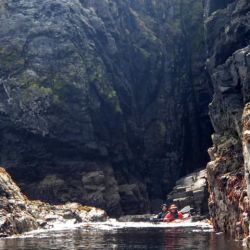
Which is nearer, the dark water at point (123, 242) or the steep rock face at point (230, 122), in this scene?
the dark water at point (123, 242)

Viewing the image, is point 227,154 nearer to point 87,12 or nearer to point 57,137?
point 57,137

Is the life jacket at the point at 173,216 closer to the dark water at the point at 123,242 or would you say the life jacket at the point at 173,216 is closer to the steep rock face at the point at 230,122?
the steep rock face at the point at 230,122

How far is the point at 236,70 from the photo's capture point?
96.2 meters

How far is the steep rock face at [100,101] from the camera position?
146 meters

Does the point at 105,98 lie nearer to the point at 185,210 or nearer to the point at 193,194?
the point at 193,194

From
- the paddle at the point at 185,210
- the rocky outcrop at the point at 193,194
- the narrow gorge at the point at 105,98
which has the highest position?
the narrow gorge at the point at 105,98

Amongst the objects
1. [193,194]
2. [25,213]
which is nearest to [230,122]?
[25,213]

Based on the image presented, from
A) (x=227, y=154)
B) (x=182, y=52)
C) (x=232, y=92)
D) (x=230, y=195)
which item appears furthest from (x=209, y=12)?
(x=230, y=195)

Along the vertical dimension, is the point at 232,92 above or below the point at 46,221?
above

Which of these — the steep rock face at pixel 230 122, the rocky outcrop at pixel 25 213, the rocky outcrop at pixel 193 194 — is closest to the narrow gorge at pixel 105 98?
the steep rock face at pixel 230 122

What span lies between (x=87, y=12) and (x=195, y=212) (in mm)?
73556

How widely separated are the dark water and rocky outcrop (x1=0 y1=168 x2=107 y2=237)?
7.19 metres

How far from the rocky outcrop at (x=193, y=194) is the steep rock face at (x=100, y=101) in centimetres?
1676

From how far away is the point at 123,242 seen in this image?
70062mm
